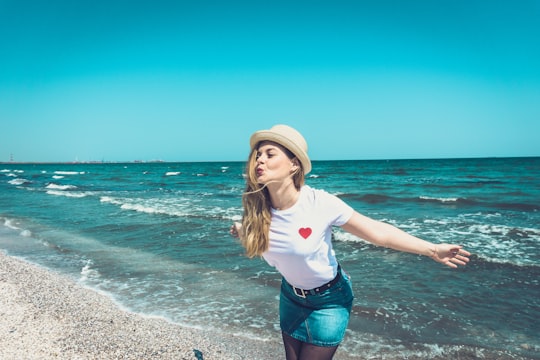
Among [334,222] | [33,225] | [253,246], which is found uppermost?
[334,222]

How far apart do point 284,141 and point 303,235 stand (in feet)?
1.74

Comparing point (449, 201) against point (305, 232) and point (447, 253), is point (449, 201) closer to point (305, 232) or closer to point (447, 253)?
point (447, 253)

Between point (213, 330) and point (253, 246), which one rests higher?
point (253, 246)

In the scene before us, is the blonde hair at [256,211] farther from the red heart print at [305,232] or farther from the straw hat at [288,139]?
the red heart print at [305,232]

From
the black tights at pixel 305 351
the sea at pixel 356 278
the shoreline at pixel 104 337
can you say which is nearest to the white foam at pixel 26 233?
the sea at pixel 356 278

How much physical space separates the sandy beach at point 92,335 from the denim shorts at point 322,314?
2425mm

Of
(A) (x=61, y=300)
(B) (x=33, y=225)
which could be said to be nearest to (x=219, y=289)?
(A) (x=61, y=300)

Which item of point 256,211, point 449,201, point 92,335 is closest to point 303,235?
point 256,211

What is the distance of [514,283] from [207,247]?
707 centimetres

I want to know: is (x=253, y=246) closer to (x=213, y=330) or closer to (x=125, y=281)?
(x=213, y=330)

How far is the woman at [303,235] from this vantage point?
82.8 inches

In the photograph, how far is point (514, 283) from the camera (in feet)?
23.9

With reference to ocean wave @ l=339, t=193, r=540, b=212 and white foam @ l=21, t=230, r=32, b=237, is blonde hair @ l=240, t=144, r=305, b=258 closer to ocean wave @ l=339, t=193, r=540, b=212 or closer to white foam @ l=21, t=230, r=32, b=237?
white foam @ l=21, t=230, r=32, b=237

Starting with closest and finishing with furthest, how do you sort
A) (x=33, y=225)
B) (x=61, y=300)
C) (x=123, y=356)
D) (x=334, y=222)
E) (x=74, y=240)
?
(x=334, y=222), (x=123, y=356), (x=61, y=300), (x=74, y=240), (x=33, y=225)
